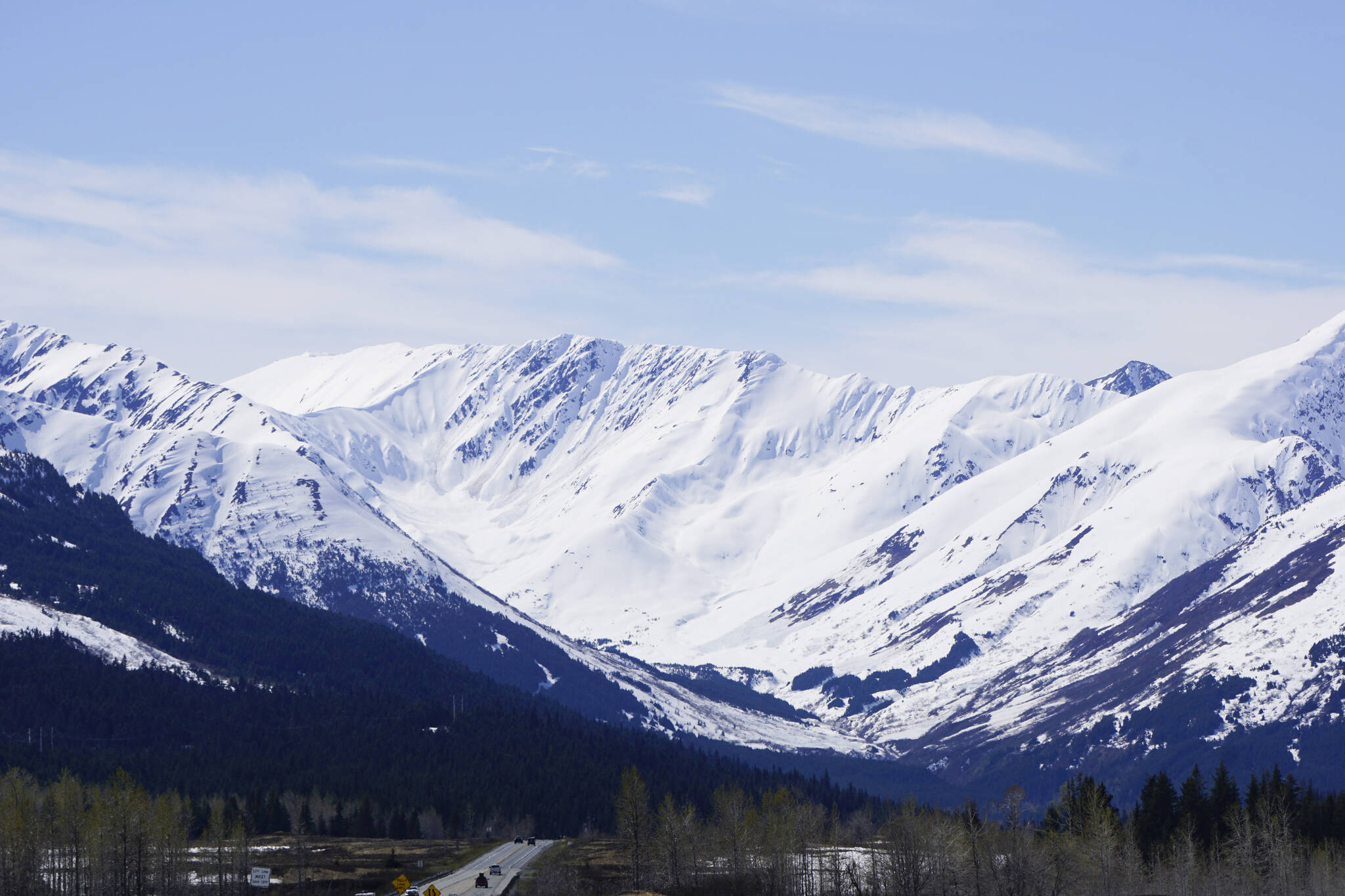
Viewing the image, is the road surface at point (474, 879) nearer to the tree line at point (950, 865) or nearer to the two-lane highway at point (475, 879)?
the two-lane highway at point (475, 879)

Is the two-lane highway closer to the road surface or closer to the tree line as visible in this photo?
the road surface

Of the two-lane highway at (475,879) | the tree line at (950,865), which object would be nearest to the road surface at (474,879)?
the two-lane highway at (475,879)

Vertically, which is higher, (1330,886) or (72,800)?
(72,800)

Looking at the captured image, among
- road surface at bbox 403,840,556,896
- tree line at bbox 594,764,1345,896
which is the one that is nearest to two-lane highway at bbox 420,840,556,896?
road surface at bbox 403,840,556,896

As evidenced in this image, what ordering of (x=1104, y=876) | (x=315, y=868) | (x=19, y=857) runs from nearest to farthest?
1. (x=19, y=857)
2. (x=1104, y=876)
3. (x=315, y=868)

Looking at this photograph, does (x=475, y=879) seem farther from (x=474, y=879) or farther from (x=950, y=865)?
(x=950, y=865)

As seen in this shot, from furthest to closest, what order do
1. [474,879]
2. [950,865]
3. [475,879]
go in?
[474,879], [950,865], [475,879]

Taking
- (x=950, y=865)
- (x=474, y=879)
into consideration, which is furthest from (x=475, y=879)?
(x=950, y=865)

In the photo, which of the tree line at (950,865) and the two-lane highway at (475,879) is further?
the tree line at (950,865)

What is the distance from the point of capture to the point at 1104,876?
590ft

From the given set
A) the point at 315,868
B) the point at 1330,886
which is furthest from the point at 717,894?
the point at 1330,886

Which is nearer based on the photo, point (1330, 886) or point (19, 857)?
point (19, 857)

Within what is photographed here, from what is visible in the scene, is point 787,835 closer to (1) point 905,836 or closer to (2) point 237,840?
(1) point 905,836

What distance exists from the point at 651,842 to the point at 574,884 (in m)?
26.6
